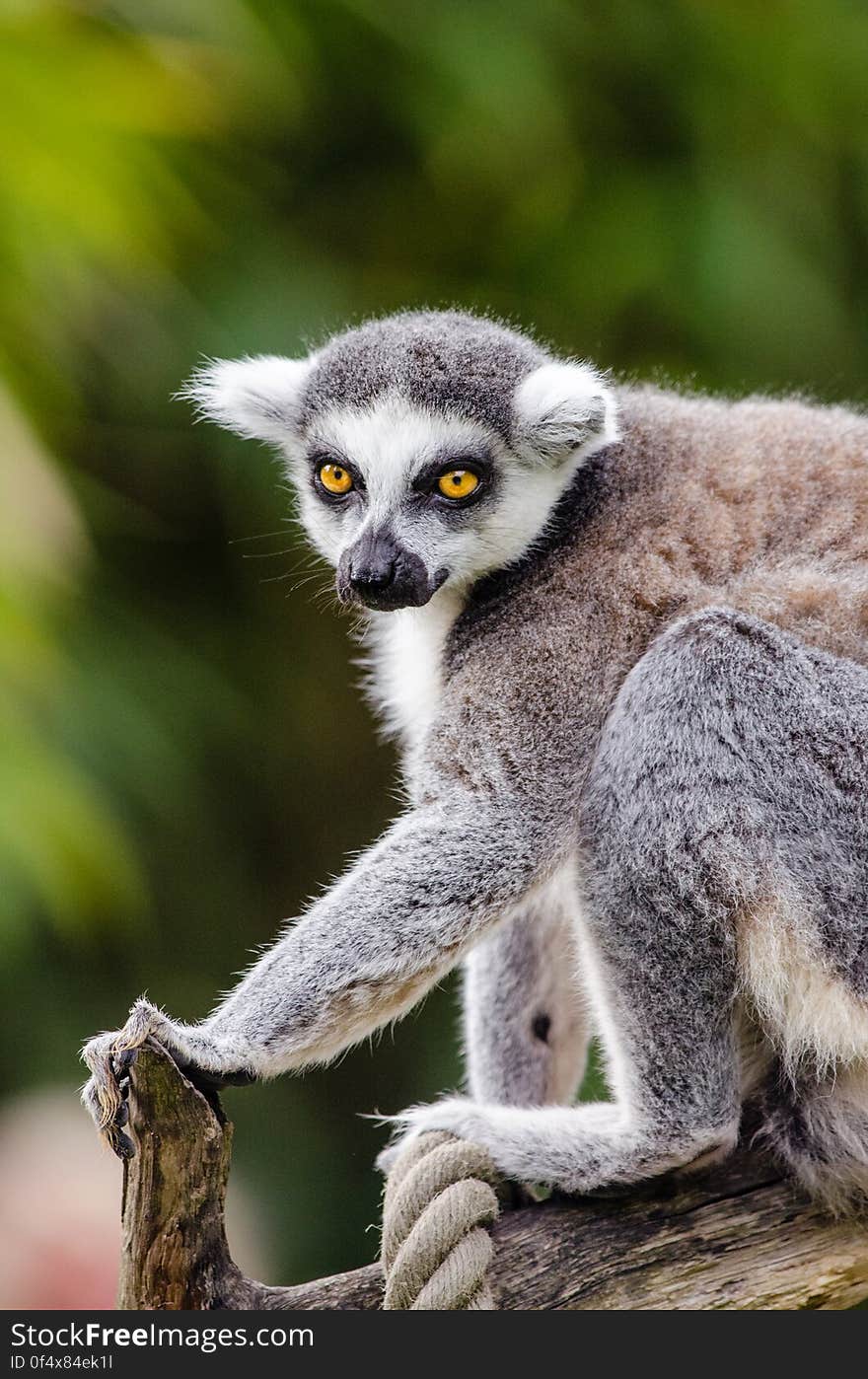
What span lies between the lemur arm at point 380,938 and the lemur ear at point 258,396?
53.3 inches

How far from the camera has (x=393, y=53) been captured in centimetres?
729

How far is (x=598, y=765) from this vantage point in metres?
3.44

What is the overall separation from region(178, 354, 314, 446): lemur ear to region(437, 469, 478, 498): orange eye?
0.59m

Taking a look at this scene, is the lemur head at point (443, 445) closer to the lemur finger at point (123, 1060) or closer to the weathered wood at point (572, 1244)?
the lemur finger at point (123, 1060)

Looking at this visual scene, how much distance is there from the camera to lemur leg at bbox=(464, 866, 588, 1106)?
4.16 m

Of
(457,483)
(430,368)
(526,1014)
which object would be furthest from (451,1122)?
(430,368)

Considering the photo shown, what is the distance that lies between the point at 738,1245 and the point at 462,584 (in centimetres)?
174

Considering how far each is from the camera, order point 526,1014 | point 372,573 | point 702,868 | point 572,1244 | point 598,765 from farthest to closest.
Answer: point 526,1014, point 372,573, point 598,765, point 572,1244, point 702,868

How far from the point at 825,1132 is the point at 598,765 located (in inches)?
38.0

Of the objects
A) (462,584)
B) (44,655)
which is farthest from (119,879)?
(462,584)

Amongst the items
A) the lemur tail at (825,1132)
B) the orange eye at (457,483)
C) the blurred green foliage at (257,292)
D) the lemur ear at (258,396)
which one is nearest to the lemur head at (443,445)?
the orange eye at (457,483)

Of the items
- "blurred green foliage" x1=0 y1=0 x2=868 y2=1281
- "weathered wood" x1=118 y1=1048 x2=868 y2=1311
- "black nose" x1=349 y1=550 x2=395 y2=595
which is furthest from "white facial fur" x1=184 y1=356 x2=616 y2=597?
"blurred green foliage" x1=0 y1=0 x2=868 y2=1281

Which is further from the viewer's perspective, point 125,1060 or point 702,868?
point 702,868

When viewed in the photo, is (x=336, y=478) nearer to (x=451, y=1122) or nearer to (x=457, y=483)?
(x=457, y=483)
